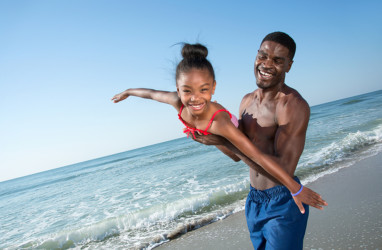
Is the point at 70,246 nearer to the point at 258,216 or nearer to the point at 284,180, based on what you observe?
the point at 258,216

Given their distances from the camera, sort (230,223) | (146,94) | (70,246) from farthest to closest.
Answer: (70,246), (230,223), (146,94)

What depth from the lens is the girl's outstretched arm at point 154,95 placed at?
7.61ft

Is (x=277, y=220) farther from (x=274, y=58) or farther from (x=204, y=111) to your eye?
(x=274, y=58)

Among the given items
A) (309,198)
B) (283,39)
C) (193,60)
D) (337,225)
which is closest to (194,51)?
(193,60)

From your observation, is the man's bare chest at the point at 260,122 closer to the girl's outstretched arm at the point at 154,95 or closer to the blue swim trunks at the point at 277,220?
the blue swim trunks at the point at 277,220

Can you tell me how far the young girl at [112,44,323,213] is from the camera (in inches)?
66.8

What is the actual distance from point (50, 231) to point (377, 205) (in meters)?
7.90

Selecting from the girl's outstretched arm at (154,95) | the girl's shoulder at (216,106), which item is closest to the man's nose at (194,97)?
the girl's shoulder at (216,106)

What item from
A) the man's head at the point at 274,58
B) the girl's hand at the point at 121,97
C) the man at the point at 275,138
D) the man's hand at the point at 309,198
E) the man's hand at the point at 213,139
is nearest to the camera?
the man's hand at the point at 309,198

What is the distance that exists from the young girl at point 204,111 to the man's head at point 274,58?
16.1 inches

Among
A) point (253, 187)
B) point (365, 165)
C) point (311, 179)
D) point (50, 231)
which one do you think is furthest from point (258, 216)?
point (50, 231)

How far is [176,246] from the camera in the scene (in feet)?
14.7

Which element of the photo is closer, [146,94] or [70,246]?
[146,94]

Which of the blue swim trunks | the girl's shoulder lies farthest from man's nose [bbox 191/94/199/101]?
the blue swim trunks
